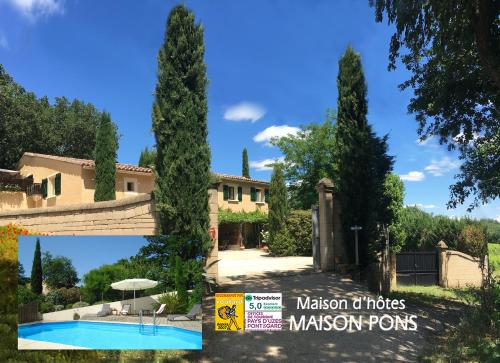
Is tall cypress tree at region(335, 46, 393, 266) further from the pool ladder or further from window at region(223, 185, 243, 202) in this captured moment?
window at region(223, 185, 243, 202)

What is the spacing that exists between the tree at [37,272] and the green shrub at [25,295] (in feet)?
0.13

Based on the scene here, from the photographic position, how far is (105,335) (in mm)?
4496

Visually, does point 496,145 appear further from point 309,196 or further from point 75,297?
point 309,196

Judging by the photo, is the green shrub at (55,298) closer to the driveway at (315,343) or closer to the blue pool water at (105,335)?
the blue pool water at (105,335)

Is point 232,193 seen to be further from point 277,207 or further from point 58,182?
point 58,182

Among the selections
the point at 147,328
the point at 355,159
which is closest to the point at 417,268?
the point at 355,159

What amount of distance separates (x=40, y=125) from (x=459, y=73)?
32197 mm

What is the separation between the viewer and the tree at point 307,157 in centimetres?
3275

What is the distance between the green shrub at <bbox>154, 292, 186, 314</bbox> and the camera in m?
4.65

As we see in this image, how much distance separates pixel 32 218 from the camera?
11648 millimetres

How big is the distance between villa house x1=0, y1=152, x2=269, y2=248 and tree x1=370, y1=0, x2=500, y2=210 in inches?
438

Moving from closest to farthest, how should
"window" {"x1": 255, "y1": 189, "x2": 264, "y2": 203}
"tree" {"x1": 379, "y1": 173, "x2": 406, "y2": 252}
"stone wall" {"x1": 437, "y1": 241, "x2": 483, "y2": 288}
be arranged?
"stone wall" {"x1": 437, "y1": 241, "x2": 483, "y2": 288}
"tree" {"x1": 379, "y1": 173, "x2": 406, "y2": 252}
"window" {"x1": 255, "y1": 189, "x2": 264, "y2": 203}

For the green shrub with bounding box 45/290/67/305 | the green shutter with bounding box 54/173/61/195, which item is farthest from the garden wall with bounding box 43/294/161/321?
the green shutter with bounding box 54/173/61/195

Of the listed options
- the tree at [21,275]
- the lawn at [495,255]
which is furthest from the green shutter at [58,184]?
the lawn at [495,255]
